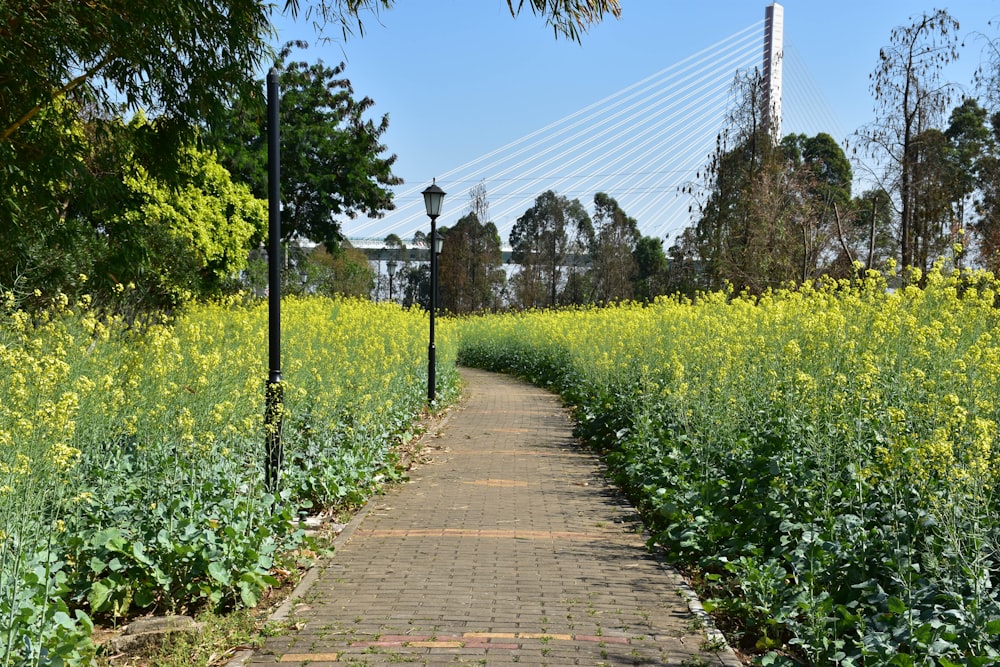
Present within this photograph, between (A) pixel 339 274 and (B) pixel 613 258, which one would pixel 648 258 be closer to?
(B) pixel 613 258

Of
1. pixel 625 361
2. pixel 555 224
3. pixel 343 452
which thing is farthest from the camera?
pixel 555 224

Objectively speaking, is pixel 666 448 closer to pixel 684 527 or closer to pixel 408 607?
pixel 684 527

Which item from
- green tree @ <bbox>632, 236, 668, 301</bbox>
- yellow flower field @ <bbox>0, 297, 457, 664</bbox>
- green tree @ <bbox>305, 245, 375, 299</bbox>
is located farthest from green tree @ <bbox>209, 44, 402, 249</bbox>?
green tree @ <bbox>632, 236, 668, 301</bbox>

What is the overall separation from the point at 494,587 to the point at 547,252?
4227cm

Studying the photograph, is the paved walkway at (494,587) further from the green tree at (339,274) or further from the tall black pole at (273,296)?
the green tree at (339,274)

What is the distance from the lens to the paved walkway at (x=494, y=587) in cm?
419

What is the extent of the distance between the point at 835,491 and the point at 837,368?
5.83 ft

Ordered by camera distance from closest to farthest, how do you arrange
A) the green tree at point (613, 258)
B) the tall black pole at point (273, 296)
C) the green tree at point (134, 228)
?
the tall black pole at point (273, 296) < the green tree at point (134, 228) < the green tree at point (613, 258)

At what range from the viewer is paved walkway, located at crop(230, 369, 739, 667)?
4188 millimetres

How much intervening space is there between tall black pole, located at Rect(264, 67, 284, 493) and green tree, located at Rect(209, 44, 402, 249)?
52.5 ft

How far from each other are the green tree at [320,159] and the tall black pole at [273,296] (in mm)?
16007

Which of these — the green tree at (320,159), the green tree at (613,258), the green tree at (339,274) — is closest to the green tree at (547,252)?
the green tree at (613,258)

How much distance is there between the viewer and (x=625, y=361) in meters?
12.4

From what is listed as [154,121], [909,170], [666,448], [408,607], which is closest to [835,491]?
[408,607]
